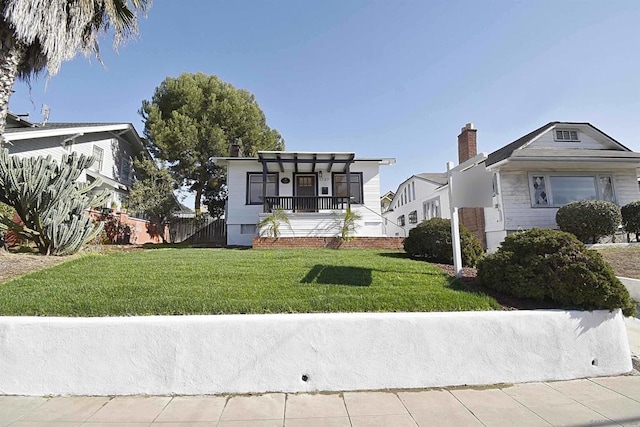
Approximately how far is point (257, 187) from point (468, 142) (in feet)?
37.3

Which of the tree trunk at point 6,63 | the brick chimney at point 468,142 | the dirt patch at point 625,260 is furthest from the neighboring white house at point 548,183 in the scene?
the tree trunk at point 6,63

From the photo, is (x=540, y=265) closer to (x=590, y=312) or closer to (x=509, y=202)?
(x=590, y=312)

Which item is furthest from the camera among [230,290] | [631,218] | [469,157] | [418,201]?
[418,201]

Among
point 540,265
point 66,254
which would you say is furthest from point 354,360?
point 66,254

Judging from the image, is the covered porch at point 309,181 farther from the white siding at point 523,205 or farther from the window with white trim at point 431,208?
the white siding at point 523,205

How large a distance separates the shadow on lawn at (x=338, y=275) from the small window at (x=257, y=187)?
989 centimetres

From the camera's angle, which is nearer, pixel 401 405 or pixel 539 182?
pixel 401 405

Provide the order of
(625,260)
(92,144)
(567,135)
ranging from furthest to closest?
(92,144) → (567,135) → (625,260)

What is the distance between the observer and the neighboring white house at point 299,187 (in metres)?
14.1

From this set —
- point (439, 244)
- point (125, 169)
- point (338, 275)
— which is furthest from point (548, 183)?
point (125, 169)

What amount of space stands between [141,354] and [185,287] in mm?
1269

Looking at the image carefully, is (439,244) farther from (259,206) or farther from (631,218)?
(259,206)

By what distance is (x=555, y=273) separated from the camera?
13.4ft

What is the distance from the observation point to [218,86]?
2169 cm
